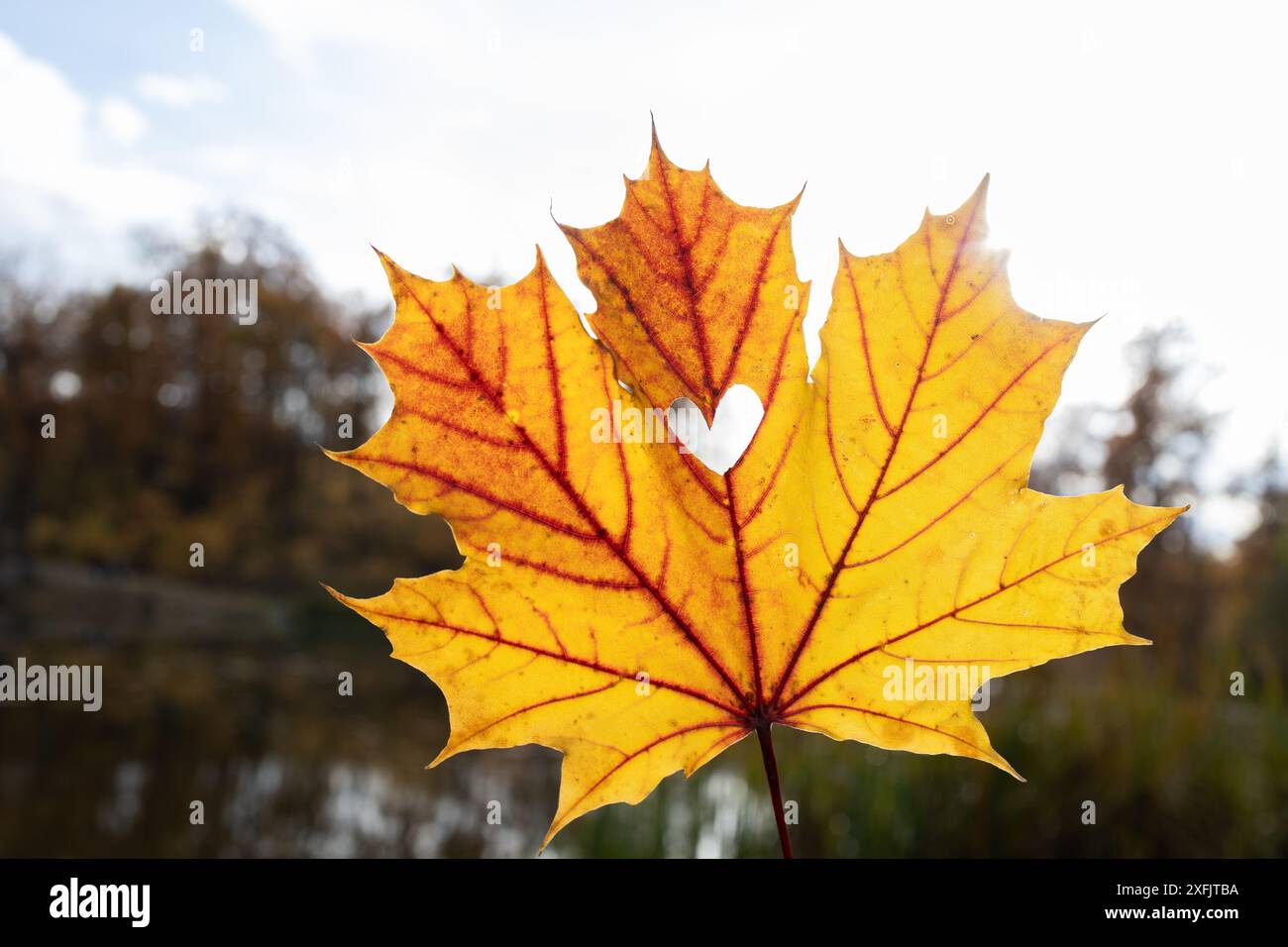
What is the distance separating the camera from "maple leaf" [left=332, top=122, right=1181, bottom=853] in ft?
1.67

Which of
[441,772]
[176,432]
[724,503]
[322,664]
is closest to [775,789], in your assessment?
[724,503]

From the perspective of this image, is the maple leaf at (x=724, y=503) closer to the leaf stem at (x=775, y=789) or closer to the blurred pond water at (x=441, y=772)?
the leaf stem at (x=775, y=789)

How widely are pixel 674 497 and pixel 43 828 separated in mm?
13762

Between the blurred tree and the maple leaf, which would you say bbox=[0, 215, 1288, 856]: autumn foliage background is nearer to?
the blurred tree

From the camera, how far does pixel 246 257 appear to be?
27.9m

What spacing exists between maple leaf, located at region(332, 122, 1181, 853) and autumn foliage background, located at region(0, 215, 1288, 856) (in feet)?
13.5

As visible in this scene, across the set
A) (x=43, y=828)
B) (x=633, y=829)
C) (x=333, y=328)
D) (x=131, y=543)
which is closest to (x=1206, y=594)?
(x=633, y=829)

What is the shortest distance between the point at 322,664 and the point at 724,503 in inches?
1008

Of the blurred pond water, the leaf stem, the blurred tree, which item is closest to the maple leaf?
the leaf stem

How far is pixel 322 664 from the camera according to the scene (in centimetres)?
2388

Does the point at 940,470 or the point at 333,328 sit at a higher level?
the point at 333,328

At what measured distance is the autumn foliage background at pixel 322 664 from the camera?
4.54 m

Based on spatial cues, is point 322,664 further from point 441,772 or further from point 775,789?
point 775,789
